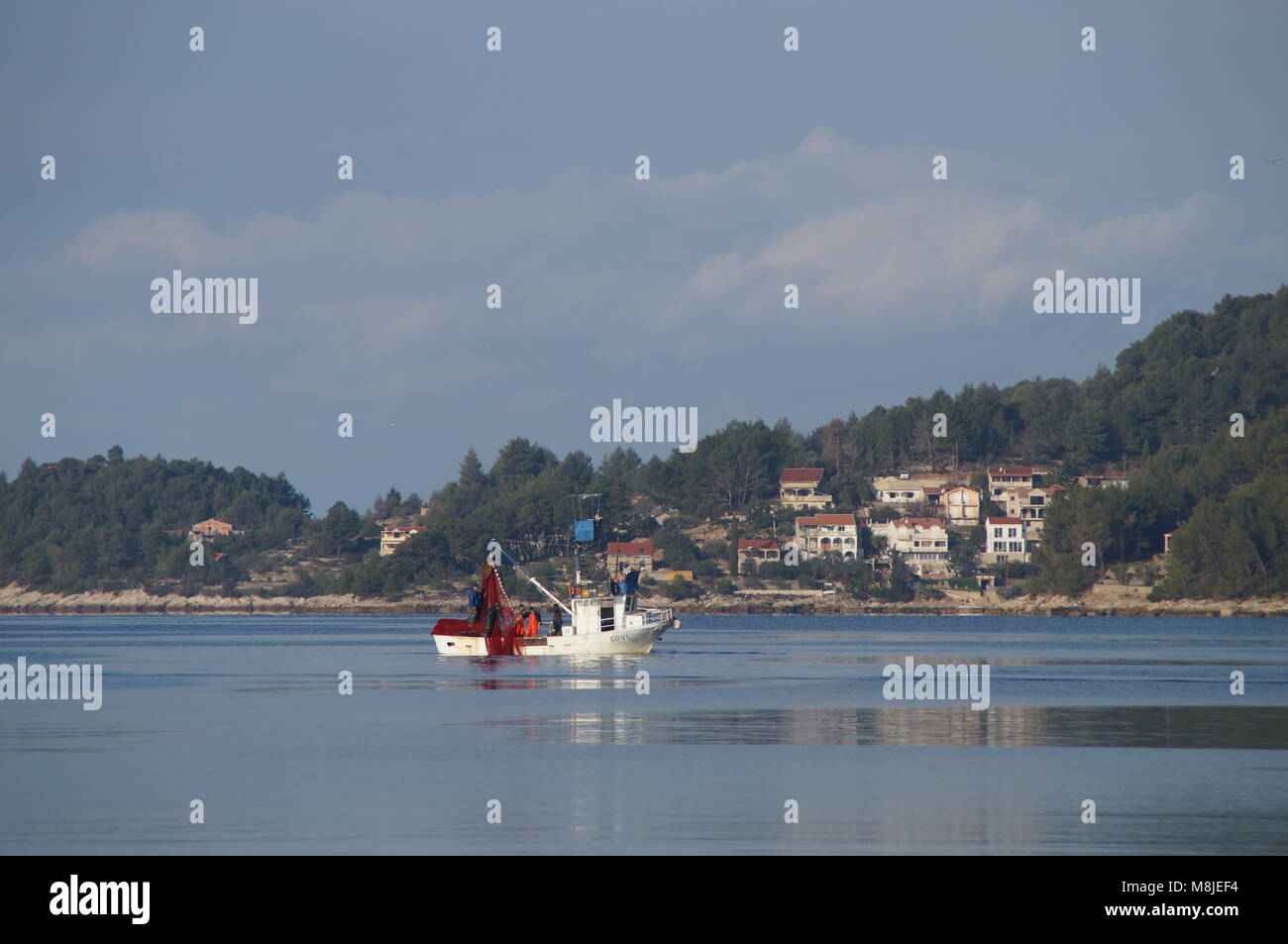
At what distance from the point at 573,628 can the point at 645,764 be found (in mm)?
45576

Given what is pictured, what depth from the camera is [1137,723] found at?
167 ft

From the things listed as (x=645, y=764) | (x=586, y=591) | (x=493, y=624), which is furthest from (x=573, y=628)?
(x=645, y=764)

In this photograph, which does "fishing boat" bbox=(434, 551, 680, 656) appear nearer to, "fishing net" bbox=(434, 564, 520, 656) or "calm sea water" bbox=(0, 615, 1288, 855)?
"fishing net" bbox=(434, 564, 520, 656)

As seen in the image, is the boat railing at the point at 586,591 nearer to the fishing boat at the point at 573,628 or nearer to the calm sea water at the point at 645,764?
the fishing boat at the point at 573,628

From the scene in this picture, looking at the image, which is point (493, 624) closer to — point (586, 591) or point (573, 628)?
point (573, 628)

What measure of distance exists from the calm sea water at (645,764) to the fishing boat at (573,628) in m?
4.52

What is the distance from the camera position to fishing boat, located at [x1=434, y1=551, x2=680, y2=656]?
84438 millimetres

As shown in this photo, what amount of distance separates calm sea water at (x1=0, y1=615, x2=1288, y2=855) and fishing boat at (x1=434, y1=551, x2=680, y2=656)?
452 centimetres

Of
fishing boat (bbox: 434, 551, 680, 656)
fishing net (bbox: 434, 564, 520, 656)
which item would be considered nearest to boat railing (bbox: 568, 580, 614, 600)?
fishing boat (bbox: 434, 551, 680, 656)

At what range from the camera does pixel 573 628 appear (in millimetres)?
85562

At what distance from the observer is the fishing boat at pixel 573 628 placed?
84438mm
